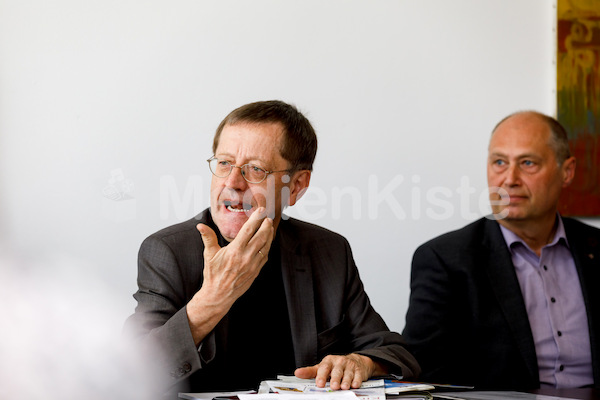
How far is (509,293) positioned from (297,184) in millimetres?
775

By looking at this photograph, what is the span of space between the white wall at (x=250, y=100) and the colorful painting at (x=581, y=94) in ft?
0.21

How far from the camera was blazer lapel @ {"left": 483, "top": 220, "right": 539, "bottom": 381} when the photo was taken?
2.01 meters

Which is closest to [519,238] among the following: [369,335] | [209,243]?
[369,335]

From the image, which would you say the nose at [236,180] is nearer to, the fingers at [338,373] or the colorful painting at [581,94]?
the fingers at [338,373]

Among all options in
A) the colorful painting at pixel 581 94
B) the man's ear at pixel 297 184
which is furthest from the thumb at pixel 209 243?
the colorful painting at pixel 581 94

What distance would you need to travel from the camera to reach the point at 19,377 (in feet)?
3.88

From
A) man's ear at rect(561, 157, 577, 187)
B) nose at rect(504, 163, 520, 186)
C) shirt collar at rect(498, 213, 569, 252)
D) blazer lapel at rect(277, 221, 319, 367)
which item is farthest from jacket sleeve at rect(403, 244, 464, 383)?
man's ear at rect(561, 157, 577, 187)

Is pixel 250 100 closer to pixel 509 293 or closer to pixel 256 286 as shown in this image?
pixel 256 286

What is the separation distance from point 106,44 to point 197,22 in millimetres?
342

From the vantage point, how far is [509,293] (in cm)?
207

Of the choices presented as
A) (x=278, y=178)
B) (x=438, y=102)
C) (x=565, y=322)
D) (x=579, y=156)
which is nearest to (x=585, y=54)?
(x=579, y=156)

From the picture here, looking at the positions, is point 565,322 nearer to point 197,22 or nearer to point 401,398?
point 401,398

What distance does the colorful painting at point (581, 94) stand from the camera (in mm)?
2844

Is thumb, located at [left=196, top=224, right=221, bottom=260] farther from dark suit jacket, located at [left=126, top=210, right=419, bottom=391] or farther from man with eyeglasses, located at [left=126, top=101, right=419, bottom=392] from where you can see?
dark suit jacket, located at [left=126, top=210, right=419, bottom=391]
